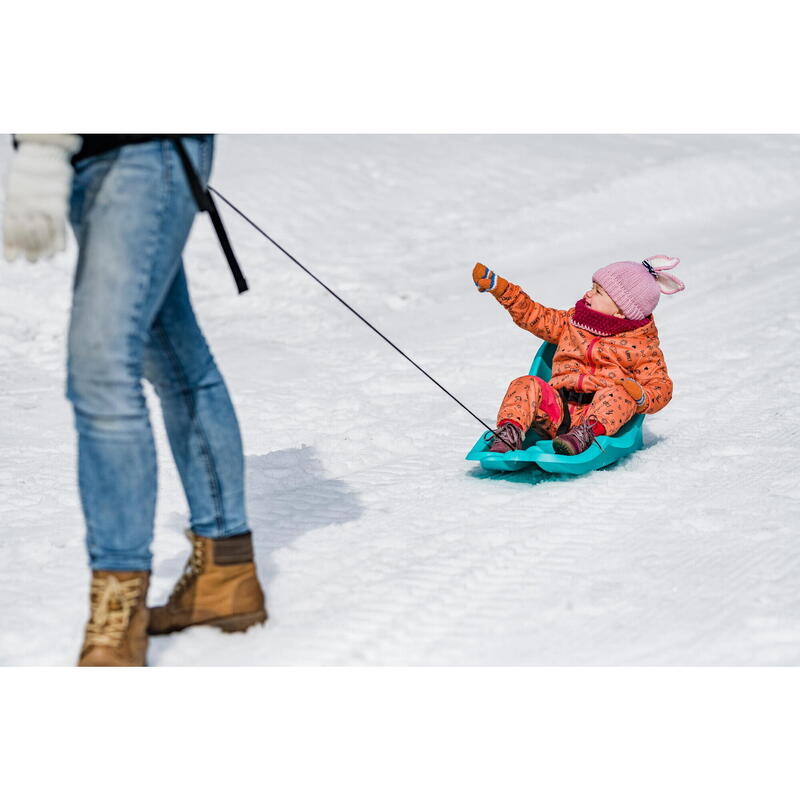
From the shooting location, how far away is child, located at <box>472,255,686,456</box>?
173 inches

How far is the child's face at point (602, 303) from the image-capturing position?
4617 millimetres

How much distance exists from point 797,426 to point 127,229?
3344 mm

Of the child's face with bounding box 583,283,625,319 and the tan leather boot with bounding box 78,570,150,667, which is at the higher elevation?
the child's face with bounding box 583,283,625,319

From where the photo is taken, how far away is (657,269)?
470 cm

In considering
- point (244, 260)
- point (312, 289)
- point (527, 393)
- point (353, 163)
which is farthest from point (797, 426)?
point (353, 163)

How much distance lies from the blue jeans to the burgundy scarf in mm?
2244

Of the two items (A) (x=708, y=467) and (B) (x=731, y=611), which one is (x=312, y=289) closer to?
(A) (x=708, y=467)

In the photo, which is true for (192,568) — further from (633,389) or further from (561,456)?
(633,389)

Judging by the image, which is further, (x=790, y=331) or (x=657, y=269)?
(x=790, y=331)

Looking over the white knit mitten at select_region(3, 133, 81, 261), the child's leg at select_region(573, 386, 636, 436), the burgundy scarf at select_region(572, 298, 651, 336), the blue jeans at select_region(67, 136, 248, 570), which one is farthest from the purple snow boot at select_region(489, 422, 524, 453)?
the white knit mitten at select_region(3, 133, 81, 261)

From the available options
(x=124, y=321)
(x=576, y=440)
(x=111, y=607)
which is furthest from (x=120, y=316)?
(x=576, y=440)

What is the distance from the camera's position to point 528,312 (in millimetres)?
4668

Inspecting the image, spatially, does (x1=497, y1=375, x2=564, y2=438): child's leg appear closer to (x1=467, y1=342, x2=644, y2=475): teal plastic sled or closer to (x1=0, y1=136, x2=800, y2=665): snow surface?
(x1=467, y1=342, x2=644, y2=475): teal plastic sled

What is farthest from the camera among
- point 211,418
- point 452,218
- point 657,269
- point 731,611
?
point 452,218
